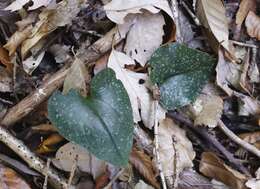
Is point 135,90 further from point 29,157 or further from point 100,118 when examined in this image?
point 29,157

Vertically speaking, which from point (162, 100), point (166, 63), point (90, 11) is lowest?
point (162, 100)

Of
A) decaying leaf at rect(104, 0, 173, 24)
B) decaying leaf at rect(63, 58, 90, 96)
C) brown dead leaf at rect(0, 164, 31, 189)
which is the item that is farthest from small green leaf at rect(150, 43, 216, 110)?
brown dead leaf at rect(0, 164, 31, 189)

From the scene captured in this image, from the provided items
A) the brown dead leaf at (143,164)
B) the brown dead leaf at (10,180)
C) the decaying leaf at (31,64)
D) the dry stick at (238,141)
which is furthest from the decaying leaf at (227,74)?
the brown dead leaf at (10,180)

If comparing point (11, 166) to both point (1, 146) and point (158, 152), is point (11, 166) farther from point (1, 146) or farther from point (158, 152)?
point (158, 152)

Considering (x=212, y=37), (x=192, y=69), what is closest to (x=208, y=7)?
(x=212, y=37)

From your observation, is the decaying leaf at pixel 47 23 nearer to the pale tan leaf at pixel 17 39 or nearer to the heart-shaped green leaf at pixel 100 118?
the pale tan leaf at pixel 17 39

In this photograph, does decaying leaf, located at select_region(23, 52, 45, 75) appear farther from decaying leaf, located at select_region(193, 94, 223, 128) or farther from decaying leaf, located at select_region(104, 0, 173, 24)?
decaying leaf, located at select_region(193, 94, 223, 128)
